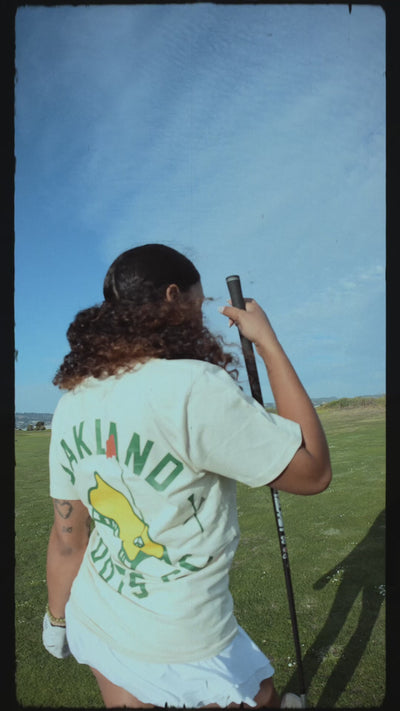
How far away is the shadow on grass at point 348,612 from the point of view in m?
3.94

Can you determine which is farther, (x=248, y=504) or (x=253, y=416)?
(x=248, y=504)

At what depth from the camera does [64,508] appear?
1874 millimetres

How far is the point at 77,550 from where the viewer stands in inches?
75.9

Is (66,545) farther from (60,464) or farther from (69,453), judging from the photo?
(69,453)

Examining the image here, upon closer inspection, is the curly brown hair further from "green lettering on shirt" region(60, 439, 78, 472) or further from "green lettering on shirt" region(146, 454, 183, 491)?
"green lettering on shirt" region(146, 454, 183, 491)

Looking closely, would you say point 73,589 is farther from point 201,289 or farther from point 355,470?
point 355,470

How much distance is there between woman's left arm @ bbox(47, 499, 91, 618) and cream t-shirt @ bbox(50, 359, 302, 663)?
0.94 ft

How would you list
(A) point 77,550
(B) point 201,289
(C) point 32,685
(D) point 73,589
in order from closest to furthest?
(B) point 201,289, (D) point 73,589, (A) point 77,550, (C) point 32,685

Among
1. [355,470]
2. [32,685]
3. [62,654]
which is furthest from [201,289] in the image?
[355,470]

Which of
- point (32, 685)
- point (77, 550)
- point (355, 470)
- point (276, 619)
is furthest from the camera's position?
point (355, 470)

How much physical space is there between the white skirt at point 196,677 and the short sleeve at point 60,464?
55 centimetres

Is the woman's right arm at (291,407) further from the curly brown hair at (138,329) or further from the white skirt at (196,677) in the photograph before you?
the white skirt at (196,677)
